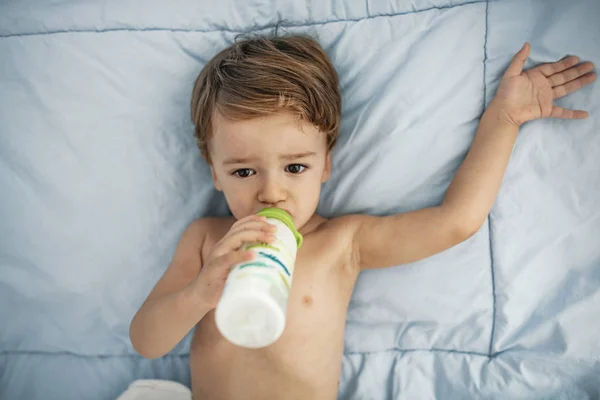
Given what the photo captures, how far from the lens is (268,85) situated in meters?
1.11

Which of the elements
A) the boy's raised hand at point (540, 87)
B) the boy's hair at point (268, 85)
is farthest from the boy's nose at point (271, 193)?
the boy's raised hand at point (540, 87)

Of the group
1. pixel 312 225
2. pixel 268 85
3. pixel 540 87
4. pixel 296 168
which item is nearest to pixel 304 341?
pixel 312 225

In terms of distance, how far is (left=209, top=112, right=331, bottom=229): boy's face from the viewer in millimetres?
1079

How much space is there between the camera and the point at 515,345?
128cm

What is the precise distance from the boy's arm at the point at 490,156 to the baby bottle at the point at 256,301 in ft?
1.49

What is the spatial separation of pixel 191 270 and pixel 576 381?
0.92 metres

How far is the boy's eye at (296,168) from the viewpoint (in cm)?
113

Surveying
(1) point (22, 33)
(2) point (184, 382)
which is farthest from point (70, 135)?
(2) point (184, 382)

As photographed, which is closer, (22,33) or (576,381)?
(576,381)

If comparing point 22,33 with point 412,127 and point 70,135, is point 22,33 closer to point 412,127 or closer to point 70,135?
point 70,135

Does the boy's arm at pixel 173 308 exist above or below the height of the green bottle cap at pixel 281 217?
below

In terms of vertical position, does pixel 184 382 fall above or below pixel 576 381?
below

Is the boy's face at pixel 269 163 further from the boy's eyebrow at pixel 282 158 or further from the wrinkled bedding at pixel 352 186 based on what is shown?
the wrinkled bedding at pixel 352 186

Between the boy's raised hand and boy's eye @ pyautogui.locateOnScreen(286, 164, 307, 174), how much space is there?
46cm
